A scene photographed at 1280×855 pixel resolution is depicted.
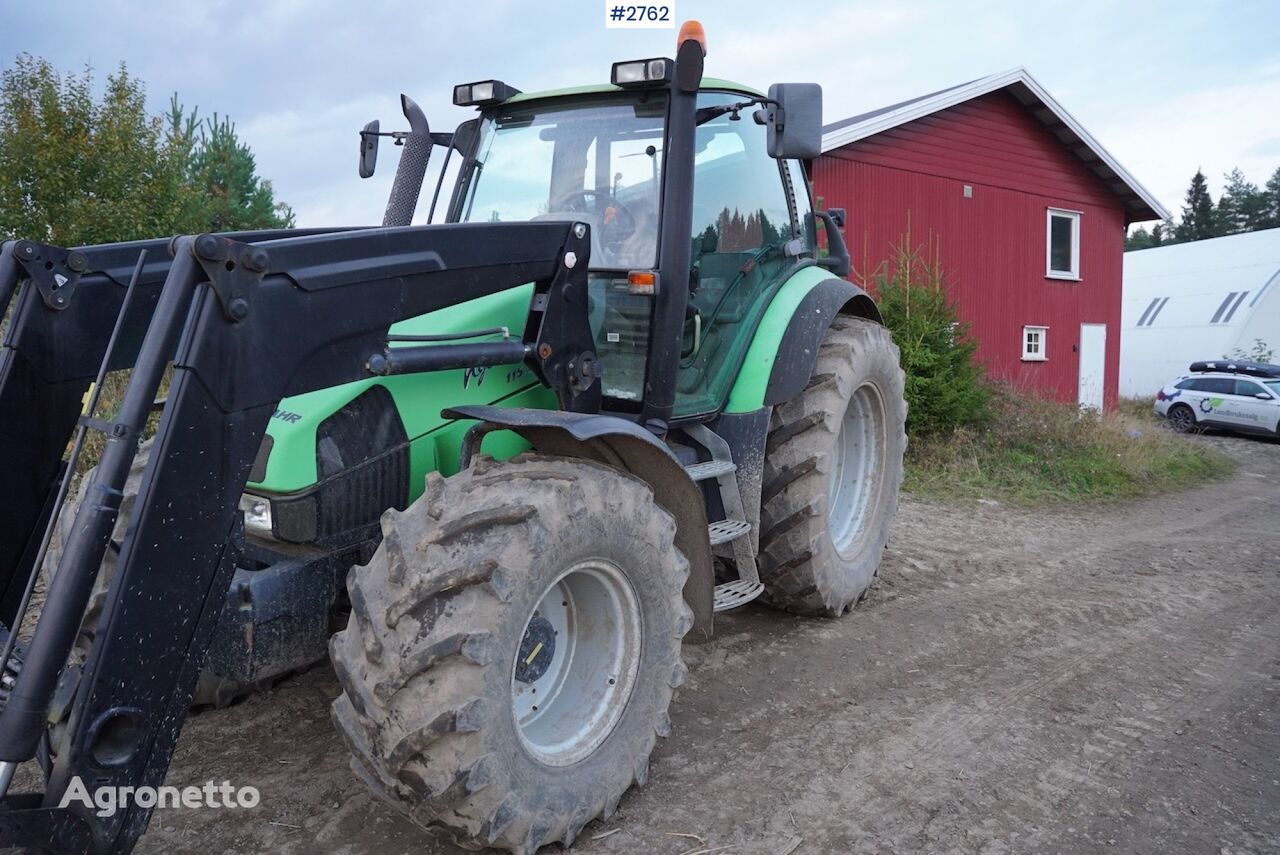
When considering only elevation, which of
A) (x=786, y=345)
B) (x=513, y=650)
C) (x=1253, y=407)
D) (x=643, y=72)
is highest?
(x=643, y=72)

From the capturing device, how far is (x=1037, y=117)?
17203 millimetres

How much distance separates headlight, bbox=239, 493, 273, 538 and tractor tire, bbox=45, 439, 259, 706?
0.31 m

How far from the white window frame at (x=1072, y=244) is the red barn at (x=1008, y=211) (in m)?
0.03

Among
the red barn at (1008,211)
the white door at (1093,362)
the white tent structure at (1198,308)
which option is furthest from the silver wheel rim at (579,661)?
the white tent structure at (1198,308)

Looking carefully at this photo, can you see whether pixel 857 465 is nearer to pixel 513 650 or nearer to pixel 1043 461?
pixel 513 650

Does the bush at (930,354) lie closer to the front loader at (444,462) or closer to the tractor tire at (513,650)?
the front loader at (444,462)

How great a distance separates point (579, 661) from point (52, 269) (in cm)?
196


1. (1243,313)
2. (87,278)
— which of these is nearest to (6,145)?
(87,278)

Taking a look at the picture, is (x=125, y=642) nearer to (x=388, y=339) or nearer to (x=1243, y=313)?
(x=388, y=339)

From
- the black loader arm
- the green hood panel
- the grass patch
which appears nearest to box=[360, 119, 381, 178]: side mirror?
the green hood panel

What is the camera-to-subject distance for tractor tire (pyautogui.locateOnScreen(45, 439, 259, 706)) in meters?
2.23

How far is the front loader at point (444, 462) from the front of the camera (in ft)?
7.15

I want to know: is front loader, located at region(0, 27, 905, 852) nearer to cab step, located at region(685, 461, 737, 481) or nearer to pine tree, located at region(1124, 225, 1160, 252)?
cab step, located at region(685, 461, 737, 481)

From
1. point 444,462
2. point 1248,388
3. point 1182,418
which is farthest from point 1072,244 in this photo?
point 444,462
